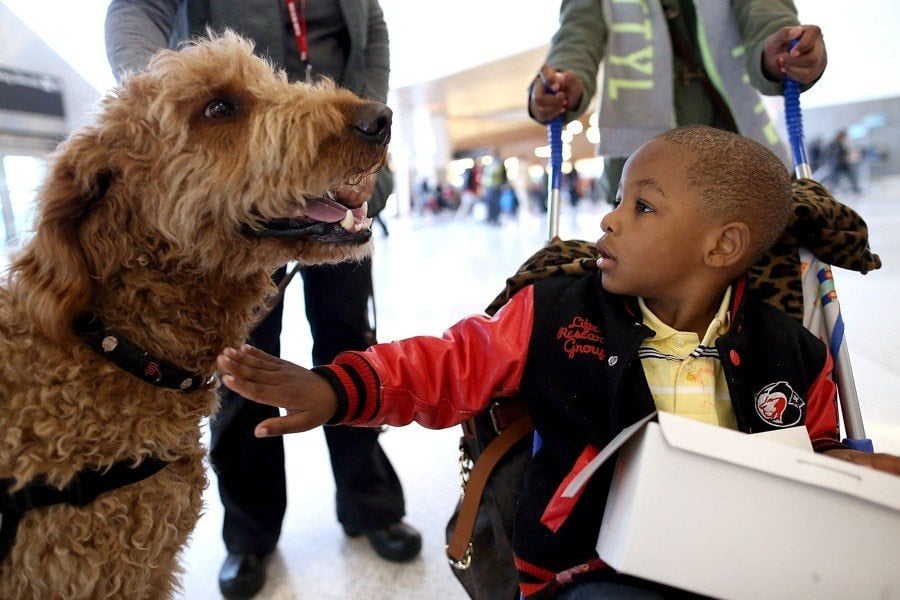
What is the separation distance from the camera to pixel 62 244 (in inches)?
29.5

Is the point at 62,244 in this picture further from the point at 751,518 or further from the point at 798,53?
the point at 798,53

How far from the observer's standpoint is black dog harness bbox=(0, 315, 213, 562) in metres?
0.71

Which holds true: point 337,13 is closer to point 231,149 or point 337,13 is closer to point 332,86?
point 332,86

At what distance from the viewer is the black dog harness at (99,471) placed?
713 millimetres

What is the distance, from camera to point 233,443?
1.38 metres

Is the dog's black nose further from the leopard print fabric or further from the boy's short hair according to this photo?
the boy's short hair

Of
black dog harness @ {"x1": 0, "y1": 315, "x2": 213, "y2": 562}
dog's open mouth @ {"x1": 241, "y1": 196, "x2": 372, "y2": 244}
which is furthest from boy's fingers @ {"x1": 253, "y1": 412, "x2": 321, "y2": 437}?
dog's open mouth @ {"x1": 241, "y1": 196, "x2": 372, "y2": 244}

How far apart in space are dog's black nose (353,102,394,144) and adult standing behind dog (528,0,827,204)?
47 centimetres

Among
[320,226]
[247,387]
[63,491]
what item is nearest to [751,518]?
[247,387]

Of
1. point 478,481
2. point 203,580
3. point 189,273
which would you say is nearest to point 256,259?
point 189,273

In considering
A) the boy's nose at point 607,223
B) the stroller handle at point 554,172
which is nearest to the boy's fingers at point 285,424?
the boy's nose at point 607,223

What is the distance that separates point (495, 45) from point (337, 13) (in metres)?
8.31

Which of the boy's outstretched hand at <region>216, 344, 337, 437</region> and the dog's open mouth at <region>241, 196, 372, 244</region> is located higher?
the dog's open mouth at <region>241, 196, 372, 244</region>

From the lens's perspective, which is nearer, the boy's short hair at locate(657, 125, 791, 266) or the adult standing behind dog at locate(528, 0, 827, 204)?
the boy's short hair at locate(657, 125, 791, 266)
